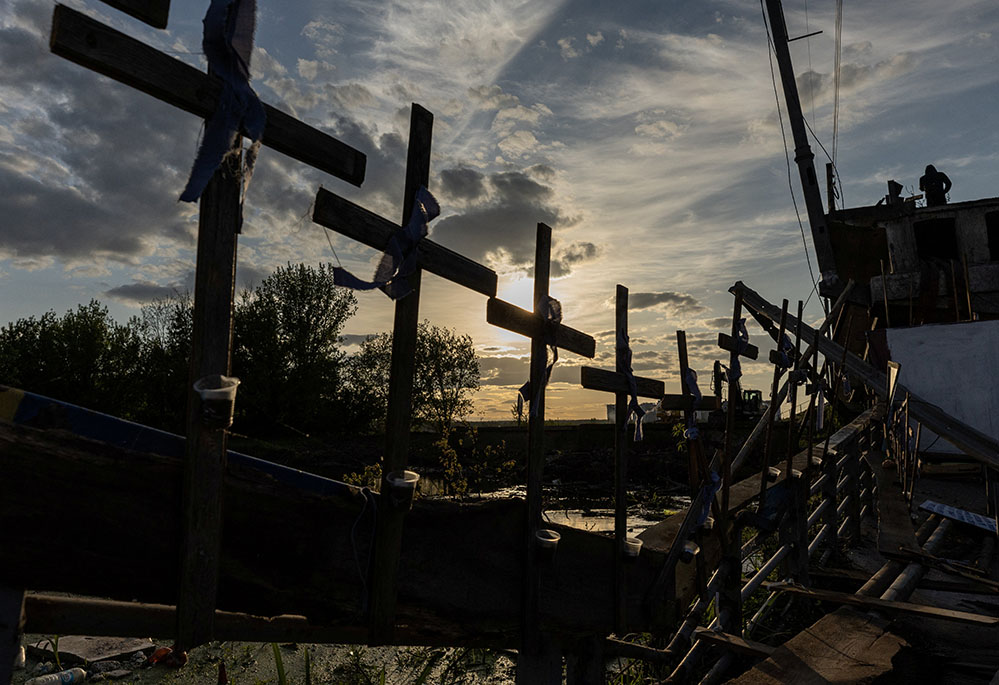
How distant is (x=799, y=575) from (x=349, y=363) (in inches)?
1292

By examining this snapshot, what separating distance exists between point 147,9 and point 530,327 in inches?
78.4

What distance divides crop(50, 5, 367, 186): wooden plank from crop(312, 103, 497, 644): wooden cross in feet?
0.61

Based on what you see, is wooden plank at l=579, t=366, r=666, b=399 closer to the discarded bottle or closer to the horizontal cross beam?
the horizontal cross beam

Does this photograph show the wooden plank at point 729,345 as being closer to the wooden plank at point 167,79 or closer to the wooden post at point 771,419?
the wooden post at point 771,419

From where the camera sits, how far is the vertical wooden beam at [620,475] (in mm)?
3379

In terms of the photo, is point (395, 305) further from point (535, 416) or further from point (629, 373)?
point (629, 373)

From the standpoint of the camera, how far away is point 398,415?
241 centimetres

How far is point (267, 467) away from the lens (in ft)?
6.93

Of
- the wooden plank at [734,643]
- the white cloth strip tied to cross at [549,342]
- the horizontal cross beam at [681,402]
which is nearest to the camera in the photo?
the white cloth strip tied to cross at [549,342]

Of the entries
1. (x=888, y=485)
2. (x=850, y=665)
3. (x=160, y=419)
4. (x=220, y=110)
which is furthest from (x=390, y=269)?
(x=160, y=419)

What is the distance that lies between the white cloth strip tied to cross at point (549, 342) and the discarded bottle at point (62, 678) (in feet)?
17.8

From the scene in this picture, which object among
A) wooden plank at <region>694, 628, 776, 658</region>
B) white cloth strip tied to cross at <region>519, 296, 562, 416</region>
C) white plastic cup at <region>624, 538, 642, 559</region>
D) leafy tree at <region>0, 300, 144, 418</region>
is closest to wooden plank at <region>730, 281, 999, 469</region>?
wooden plank at <region>694, 628, 776, 658</region>

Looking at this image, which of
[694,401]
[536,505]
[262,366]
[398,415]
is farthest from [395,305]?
[262,366]

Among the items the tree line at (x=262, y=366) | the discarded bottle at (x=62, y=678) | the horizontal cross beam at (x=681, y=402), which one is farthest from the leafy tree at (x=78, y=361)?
the horizontal cross beam at (x=681, y=402)
